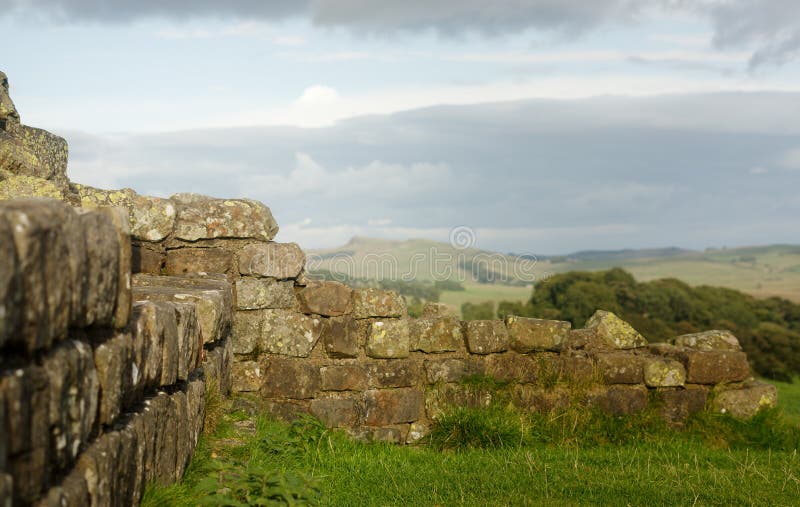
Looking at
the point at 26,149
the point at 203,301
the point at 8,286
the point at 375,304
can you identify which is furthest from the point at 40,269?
the point at 375,304

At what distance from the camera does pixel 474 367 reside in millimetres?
8508

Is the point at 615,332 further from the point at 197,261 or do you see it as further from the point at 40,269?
the point at 40,269

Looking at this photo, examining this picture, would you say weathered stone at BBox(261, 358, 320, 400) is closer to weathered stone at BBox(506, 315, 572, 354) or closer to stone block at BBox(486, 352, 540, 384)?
stone block at BBox(486, 352, 540, 384)

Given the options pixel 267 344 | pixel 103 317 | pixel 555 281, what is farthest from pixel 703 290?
pixel 103 317

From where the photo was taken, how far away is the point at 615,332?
904 cm

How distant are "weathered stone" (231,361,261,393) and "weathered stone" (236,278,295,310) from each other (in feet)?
1.95

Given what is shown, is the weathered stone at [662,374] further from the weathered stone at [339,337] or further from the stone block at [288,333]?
the stone block at [288,333]

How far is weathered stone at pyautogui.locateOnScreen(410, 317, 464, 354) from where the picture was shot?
8.45 metres

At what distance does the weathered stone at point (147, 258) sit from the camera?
7.57m

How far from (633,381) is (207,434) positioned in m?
4.95

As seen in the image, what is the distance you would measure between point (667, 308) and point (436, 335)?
2576 centimetres

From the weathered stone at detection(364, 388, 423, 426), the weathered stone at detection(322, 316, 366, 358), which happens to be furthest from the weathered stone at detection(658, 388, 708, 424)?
the weathered stone at detection(322, 316, 366, 358)

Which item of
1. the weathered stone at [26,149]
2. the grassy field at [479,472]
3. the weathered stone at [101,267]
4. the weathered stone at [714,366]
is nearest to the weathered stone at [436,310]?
the grassy field at [479,472]

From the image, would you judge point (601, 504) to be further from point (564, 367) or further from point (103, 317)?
point (103, 317)
